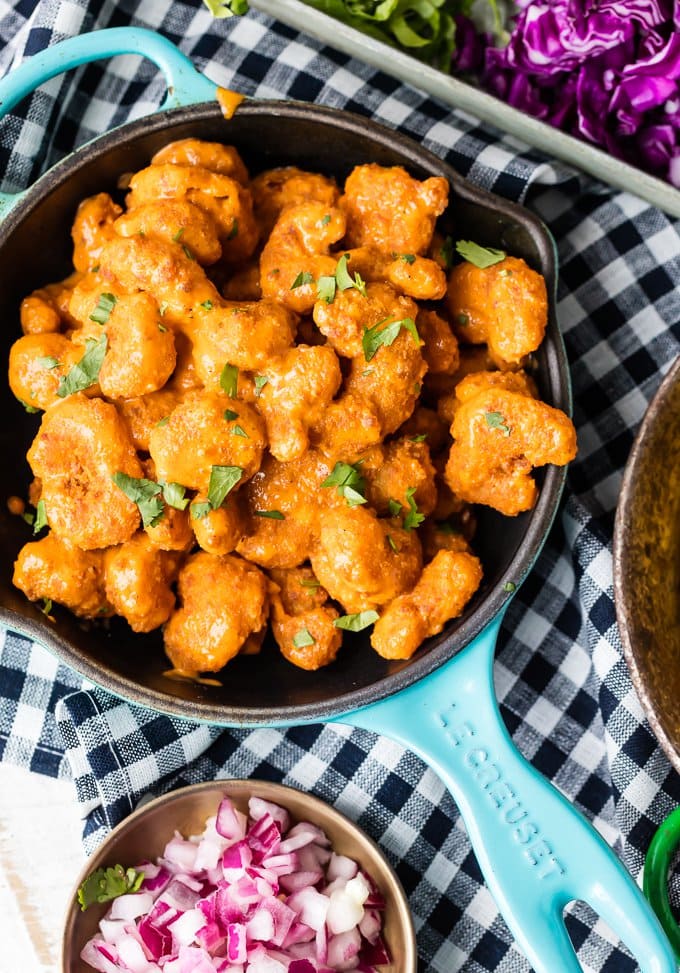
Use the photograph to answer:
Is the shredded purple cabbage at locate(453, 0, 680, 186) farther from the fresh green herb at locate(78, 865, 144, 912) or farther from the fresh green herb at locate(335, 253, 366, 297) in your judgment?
the fresh green herb at locate(78, 865, 144, 912)

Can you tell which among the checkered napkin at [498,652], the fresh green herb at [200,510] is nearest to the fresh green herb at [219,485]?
the fresh green herb at [200,510]

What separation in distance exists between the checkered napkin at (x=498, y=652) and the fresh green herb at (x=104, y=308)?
73 cm

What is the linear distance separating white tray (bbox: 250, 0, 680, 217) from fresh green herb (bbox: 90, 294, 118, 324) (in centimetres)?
93

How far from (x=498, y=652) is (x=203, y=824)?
83 cm

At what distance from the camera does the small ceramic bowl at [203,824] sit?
2.40 metres

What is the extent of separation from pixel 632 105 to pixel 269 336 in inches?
50.8

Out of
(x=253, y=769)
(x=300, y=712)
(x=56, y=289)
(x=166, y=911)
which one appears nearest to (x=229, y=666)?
(x=300, y=712)

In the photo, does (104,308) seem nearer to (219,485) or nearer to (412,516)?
(219,485)

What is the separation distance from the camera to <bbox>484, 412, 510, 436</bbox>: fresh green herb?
1988mm

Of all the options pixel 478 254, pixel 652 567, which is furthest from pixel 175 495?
pixel 652 567

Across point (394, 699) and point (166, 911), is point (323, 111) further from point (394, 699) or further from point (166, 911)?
point (166, 911)

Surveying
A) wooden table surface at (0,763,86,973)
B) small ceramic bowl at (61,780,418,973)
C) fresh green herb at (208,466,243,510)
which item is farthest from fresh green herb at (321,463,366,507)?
wooden table surface at (0,763,86,973)

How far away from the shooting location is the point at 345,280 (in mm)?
1971

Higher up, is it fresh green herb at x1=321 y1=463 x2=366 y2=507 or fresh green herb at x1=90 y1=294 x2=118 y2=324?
fresh green herb at x1=90 y1=294 x2=118 y2=324
